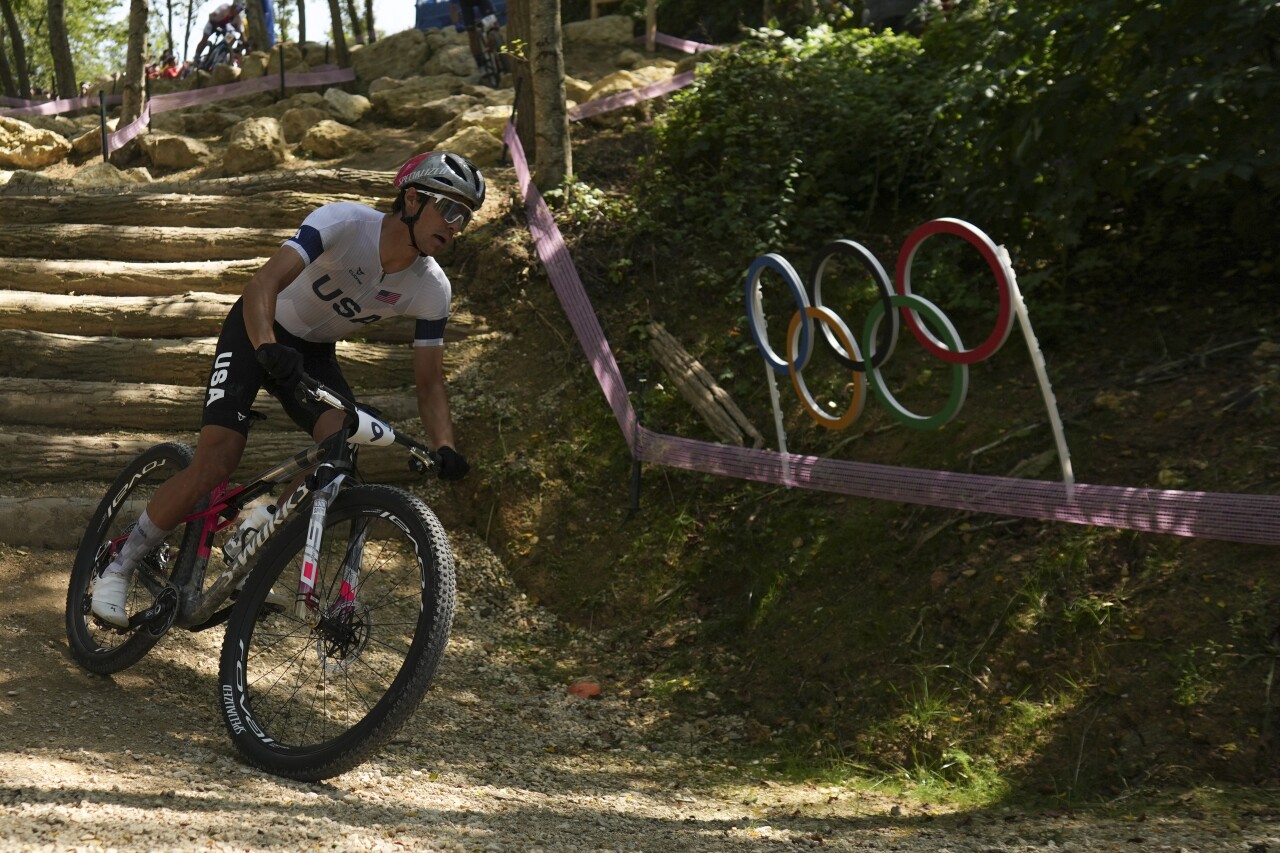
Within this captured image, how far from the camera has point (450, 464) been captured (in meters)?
4.12

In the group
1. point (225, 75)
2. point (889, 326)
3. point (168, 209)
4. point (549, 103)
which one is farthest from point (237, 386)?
point (225, 75)

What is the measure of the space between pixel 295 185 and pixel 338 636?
7.58 metres

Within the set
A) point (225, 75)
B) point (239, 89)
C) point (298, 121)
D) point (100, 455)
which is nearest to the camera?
point (100, 455)

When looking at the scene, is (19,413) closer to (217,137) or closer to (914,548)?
(914,548)

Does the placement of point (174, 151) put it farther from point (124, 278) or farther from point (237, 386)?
point (237, 386)

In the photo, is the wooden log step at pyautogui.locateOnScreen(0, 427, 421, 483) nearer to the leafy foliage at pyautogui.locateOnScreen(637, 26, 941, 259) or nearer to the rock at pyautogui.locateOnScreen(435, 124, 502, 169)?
the leafy foliage at pyautogui.locateOnScreen(637, 26, 941, 259)

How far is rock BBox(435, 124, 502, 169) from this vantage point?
11070mm

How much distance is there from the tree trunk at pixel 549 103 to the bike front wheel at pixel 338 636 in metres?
5.79

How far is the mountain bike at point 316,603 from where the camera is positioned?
3.89 meters

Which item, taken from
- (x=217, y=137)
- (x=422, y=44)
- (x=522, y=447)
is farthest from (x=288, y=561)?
(x=422, y=44)

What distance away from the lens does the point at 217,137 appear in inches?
681

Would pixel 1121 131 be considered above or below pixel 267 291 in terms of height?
above

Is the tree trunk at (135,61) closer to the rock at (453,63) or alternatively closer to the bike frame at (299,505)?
the rock at (453,63)

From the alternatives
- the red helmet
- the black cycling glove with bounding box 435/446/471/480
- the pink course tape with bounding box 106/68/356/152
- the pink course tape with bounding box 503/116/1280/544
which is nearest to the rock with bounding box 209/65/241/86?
the pink course tape with bounding box 106/68/356/152
